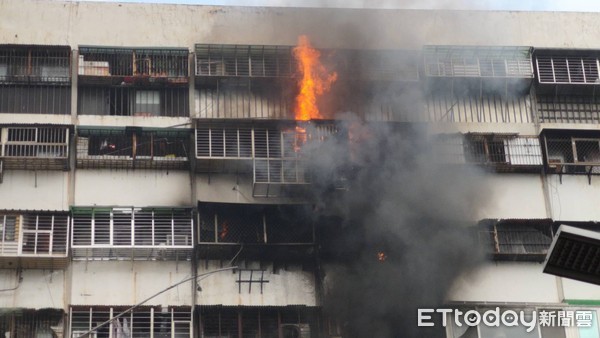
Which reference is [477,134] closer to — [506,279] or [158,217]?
[506,279]

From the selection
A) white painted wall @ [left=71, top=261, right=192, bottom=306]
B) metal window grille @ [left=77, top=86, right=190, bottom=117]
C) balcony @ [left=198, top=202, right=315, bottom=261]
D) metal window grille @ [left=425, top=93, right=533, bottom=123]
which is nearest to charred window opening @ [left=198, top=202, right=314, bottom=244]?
balcony @ [left=198, top=202, right=315, bottom=261]

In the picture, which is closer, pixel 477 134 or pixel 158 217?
pixel 158 217

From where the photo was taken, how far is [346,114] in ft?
90.1

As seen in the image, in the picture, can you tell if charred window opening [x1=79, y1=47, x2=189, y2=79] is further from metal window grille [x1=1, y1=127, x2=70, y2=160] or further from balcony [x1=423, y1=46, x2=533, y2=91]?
balcony [x1=423, y1=46, x2=533, y2=91]

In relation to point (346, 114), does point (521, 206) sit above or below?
below

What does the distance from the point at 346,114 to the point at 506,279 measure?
22.4 feet

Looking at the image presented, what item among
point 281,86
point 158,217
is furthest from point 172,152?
point 281,86

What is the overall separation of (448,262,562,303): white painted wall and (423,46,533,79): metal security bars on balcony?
6.12 metres

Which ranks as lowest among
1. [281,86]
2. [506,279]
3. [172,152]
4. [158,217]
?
[506,279]

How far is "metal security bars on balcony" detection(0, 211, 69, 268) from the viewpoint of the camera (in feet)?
82.4

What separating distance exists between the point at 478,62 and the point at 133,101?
35.9ft

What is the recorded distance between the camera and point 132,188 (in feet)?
87.5

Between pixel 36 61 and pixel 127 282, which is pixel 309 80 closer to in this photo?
pixel 127 282

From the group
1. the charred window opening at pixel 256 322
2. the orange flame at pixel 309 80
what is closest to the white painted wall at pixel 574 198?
the orange flame at pixel 309 80
